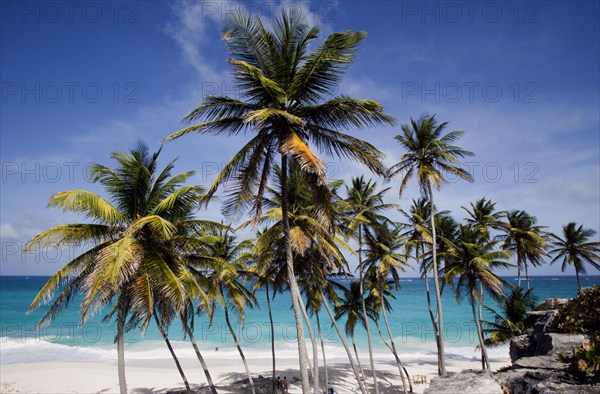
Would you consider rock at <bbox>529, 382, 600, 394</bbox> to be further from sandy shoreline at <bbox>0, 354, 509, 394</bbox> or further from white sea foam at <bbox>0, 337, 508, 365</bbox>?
white sea foam at <bbox>0, 337, 508, 365</bbox>

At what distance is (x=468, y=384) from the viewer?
23.8 feet

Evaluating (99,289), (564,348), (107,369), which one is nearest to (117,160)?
(99,289)

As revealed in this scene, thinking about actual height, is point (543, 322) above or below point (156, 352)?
above

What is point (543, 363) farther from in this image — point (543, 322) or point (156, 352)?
point (156, 352)

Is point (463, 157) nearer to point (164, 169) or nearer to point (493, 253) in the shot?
point (493, 253)

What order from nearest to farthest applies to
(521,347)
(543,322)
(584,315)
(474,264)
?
(584,315)
(543,322)
(521,347)
(474,264)

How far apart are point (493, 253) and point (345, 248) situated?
36.1ft

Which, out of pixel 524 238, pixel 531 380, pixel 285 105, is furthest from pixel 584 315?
pixel 524 238

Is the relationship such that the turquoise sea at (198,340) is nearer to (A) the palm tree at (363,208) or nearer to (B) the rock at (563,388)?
(A) the palm tree at (363,208)

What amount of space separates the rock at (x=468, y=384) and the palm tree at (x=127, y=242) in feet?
21.0

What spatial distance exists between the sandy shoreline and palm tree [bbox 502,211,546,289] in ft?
31.5

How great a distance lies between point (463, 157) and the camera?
18125 mm

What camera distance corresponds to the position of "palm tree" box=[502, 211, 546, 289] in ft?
96.5

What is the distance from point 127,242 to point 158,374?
65.4 feet
